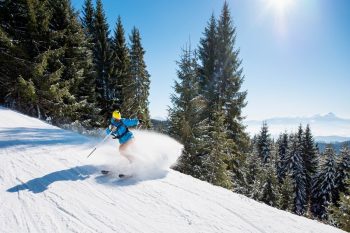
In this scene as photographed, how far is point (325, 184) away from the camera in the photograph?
157 feet

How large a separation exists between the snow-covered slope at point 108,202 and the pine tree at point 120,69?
20688 millimetres

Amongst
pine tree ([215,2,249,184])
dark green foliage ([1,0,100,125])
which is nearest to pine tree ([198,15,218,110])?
pine tree ([215,2,249,184])

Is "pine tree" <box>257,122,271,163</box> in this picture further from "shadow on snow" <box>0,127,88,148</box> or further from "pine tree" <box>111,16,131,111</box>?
"shadow on snow" <box>0,127,88,148</box>

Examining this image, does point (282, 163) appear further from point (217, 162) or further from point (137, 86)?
point (217, 162)

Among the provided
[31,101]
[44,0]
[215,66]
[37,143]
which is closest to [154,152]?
[37,143]

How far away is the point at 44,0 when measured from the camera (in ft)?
68.6

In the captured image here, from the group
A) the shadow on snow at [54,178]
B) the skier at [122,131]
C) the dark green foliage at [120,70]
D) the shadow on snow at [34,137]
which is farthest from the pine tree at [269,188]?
the shadow on snow at [54,178]

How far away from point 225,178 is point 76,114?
1329cm

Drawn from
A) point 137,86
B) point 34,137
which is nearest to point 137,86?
point 137,86

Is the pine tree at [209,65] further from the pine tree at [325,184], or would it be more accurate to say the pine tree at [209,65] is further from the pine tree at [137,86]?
the pine tree at [325,184]

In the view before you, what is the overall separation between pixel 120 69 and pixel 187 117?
12254 mm

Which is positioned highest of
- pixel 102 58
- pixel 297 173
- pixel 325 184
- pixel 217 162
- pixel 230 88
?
pixel 102 58

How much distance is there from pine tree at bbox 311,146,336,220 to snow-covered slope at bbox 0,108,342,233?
4656 cm

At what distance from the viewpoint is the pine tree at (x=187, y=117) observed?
2153 centimetres
